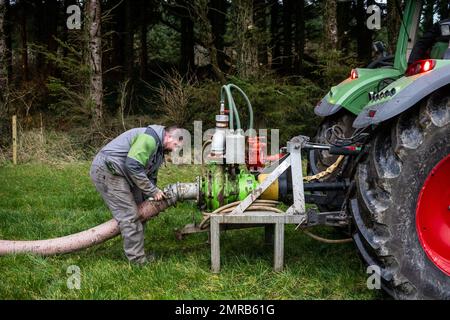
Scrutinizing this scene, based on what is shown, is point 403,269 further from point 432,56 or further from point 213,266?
point 432,56

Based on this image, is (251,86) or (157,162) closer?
(157,162)

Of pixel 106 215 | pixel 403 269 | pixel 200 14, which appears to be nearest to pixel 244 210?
pixel 403 269

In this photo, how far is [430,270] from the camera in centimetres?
321

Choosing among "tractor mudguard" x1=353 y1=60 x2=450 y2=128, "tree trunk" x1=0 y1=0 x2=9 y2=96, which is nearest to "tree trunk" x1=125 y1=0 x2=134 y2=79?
"tree trunk" x1=0 y1=0 x2=9 y2=96

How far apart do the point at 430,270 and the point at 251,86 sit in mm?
7161

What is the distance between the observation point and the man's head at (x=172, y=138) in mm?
4258

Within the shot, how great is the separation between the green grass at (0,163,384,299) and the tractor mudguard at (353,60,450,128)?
126cm

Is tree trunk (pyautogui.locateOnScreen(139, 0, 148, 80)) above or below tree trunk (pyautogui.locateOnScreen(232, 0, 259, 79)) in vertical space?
above

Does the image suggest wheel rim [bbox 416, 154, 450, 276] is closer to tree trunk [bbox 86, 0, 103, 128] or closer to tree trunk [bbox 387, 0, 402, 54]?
tree trunk [bbox 387, 0, 402, 54]

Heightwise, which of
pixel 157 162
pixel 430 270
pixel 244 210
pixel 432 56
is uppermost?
pixel 432 56

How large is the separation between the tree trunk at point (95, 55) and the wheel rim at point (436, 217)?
879 cm

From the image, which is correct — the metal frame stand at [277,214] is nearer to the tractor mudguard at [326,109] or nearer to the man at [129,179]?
the man at [129,179]

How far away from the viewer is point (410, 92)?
316cm

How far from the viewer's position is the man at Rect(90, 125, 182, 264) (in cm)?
414
